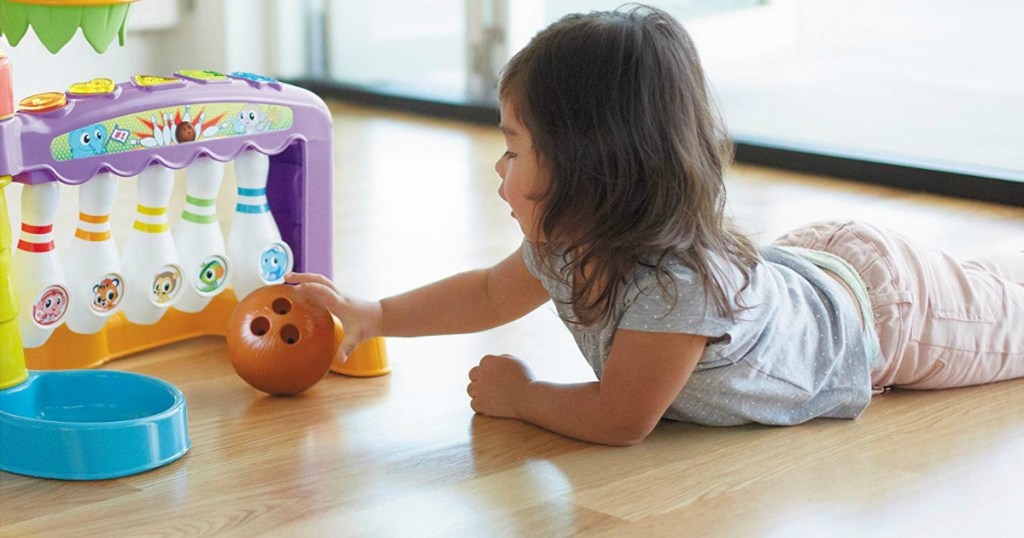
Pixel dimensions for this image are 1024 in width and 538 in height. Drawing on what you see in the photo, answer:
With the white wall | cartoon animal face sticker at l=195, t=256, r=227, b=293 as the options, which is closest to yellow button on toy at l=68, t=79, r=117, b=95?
cartoon animal face sticker at l=195, t=256, r=227, b=293

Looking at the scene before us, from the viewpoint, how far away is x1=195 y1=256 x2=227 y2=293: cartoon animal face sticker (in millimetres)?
1284

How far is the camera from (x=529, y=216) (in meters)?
1.05

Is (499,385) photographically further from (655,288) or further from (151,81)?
(151,81)

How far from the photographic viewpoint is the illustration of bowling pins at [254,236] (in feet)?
4.17

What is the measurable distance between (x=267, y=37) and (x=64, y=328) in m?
2.02

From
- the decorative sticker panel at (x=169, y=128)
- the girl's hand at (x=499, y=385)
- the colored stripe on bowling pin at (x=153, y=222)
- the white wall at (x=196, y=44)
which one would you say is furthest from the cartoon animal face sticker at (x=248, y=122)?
the white wall at (x=196, y=44)

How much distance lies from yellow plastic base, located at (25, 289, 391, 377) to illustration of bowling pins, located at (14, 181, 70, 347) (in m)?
0.06

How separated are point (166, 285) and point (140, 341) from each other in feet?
0.33

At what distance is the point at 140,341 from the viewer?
1334 mm

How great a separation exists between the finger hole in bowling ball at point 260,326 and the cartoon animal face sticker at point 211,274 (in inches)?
5.6

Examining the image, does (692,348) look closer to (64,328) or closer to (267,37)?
(64,328)

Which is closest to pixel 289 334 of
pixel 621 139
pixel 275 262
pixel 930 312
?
pixel 275 262

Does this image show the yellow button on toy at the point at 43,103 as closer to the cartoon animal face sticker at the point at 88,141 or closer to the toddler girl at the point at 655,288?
the cartoon animal face sticker at the point at 88,141

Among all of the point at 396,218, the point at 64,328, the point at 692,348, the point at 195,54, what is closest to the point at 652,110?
the point at 692,348
